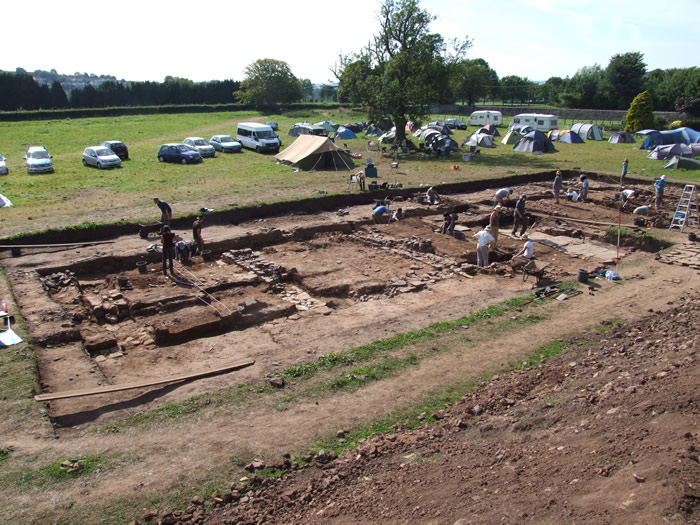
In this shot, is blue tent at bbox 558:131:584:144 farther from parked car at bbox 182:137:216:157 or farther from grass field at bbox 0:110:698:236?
parked car at bbox 182:137:216:157

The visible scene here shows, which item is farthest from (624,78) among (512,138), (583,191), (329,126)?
(583,191)

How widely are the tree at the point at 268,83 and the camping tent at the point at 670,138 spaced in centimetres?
4283

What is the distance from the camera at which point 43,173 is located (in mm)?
26953

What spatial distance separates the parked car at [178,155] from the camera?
1192 inches

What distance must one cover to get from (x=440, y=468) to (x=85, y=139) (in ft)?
140

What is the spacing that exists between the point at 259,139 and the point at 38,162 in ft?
43.6

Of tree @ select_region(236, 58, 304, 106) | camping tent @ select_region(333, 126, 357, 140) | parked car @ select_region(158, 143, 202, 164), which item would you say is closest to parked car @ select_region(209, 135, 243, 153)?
parked car @ select_region(158, 143, 202, 164)

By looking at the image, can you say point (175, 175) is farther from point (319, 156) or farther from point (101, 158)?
point (319, 156)

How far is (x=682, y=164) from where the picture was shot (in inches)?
1144

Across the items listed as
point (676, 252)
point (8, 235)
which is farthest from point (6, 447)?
point (676, 252)

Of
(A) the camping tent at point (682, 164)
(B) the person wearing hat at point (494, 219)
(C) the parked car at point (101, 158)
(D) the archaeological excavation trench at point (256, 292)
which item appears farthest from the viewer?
(A) the camping tent at point (682, 164)

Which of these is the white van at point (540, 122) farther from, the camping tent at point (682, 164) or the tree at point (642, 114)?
the camping tent at point (682, 164)

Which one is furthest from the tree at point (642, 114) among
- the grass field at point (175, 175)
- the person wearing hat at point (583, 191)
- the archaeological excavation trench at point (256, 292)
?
the archaeological excavation trench at point (256, 292)

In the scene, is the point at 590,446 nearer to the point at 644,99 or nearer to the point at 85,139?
the point at 85,139
